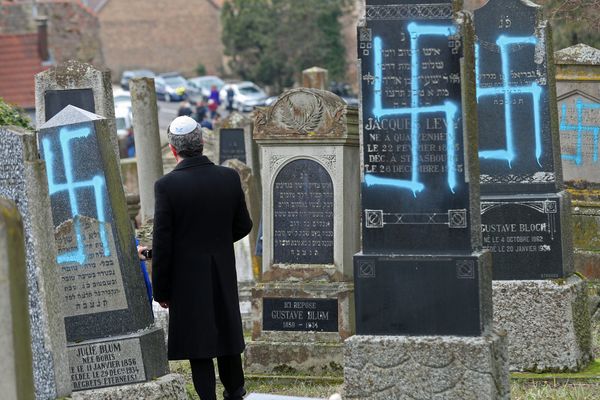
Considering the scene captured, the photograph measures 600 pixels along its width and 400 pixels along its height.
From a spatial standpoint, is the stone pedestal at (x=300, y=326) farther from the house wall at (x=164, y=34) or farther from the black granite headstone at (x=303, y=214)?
the house wall at (x=164, y=34)

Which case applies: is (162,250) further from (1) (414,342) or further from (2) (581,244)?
(2) (581,244)

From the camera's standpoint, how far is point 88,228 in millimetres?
8906

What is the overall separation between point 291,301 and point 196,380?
3192 millimetres

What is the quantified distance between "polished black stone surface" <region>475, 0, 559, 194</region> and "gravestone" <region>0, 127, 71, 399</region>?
11.3 ft

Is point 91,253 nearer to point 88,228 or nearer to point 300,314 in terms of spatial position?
point 88,228

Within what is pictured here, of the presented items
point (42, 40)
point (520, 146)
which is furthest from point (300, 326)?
point (42, 40)

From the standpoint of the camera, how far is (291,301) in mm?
11797

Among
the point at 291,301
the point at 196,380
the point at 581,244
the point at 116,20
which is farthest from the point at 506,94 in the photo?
the point at 116,20

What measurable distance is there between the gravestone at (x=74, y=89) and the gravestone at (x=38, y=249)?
337 centimetres

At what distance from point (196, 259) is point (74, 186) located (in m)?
0.96

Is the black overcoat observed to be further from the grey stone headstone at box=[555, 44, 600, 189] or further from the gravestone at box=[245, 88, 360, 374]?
the grey stone headstone at box=[555, 44, 600, 189]

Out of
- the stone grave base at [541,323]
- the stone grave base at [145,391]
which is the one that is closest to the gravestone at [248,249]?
the stone grave base at [541,323]

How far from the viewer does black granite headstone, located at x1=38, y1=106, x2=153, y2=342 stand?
8.91 meters

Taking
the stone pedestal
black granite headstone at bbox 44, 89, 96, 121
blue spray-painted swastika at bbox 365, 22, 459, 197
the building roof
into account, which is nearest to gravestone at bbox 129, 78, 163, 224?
black granite headstone at bbox 44, 89, 96, 121
